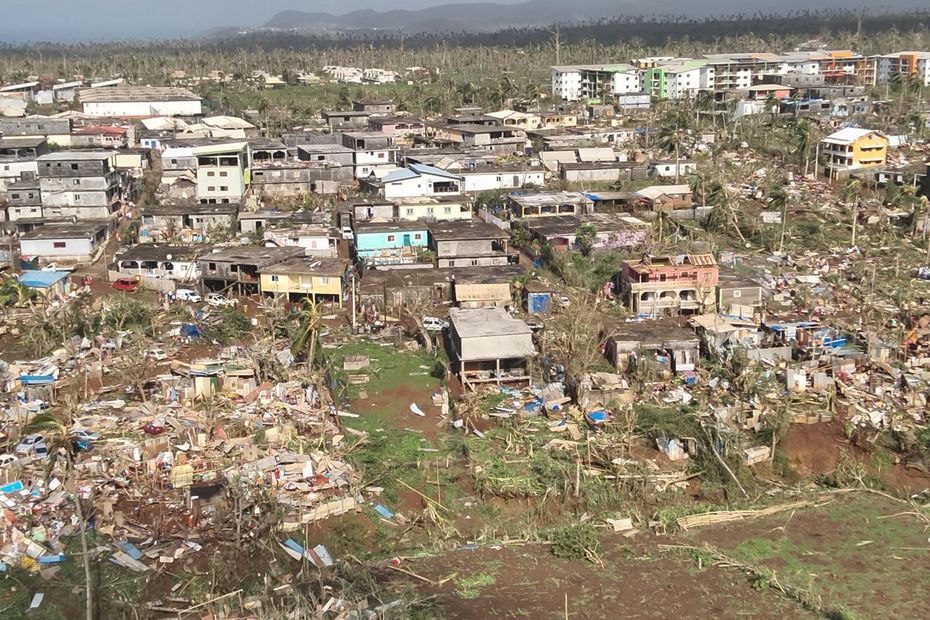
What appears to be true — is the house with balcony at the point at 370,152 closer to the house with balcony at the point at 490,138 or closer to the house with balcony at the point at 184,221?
the house with balcony at the point at 490,138

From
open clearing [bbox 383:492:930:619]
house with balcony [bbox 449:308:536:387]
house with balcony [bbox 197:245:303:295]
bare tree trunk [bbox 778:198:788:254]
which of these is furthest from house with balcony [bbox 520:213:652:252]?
open clearing [bbox 383:492:930:619]

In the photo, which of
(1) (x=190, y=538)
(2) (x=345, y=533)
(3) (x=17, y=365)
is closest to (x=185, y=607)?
(1) (x=190, y=538)

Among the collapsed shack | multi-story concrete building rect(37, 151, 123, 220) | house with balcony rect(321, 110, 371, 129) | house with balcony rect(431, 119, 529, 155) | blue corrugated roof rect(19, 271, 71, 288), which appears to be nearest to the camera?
the collapsed shack

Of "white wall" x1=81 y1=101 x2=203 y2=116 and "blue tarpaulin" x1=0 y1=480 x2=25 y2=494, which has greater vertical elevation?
"white wall" x1=81 y1=101 x2=203 y2=116

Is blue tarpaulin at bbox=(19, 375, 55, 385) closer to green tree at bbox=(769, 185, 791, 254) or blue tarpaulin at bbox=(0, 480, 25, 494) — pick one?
blue tarpaulin at bbox=(0, 480, 25, 494)

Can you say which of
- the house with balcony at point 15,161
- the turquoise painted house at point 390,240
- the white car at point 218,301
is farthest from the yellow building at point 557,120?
the white car at point 218,301

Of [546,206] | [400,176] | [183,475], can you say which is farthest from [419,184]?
[183,475]

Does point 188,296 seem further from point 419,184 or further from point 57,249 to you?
point 419,184
